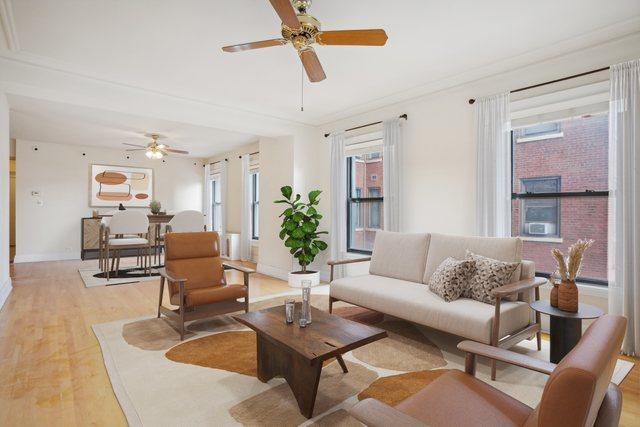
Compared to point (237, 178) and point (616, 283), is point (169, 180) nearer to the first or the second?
point (237, 178)

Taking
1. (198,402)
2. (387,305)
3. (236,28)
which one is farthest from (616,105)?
(198,402)

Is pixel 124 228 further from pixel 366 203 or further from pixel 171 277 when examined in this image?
pixel 366 203

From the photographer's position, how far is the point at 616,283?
2.88 m

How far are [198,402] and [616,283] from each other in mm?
3412

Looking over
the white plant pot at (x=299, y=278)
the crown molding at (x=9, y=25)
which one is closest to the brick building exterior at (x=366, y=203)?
the white plant pot at (x=299, y=278)

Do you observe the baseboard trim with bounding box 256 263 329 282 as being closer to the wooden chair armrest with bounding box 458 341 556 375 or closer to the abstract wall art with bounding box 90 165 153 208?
the wooden chair armrest with bounding box 458 341 556 375

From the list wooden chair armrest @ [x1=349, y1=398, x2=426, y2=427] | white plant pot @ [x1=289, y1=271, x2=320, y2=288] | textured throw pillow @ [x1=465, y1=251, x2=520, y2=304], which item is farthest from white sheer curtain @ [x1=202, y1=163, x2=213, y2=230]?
wooden chair armrest @ [x1=349, y1=398, x2=426, y2=427]

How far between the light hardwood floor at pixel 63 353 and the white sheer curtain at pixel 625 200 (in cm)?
44

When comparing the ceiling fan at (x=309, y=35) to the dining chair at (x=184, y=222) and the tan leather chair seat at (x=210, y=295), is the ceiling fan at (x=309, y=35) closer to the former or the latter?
the tan leather chair seat at (x=210, y=295)

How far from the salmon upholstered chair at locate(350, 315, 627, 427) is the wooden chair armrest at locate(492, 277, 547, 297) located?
0.99m

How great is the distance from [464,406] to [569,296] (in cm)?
151

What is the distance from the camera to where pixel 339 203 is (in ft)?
18.0

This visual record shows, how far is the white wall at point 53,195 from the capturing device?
741cm

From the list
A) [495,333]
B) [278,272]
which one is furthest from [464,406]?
[278,272]
